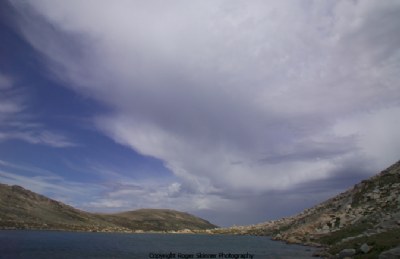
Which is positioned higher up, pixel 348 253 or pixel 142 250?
pixel 348 253

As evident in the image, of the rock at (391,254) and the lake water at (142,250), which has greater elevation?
the rock at (391,254)

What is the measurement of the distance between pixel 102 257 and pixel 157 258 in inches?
472

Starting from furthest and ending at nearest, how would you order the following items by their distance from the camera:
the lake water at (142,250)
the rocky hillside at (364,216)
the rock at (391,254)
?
1. the rocky hillside at (364,216)
2. the lake water at (142,250)
3. the rock at (391,254)

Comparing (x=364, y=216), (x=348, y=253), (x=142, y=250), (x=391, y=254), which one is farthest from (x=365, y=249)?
(x=364, y=216)

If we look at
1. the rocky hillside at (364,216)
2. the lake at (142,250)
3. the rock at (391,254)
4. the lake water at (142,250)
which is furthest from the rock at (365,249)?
the rocky hillside at (364,216)

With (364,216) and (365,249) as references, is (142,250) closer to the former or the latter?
(365,249)

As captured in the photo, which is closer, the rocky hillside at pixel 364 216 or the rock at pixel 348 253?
the rock at pixel 348 253

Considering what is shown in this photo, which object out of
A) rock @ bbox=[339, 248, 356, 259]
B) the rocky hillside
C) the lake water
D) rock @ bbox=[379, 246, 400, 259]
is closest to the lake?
the lake water

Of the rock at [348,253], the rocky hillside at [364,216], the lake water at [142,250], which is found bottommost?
the lake water at [142,250]

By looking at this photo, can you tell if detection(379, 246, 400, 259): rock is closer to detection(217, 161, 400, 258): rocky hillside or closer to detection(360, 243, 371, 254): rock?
detection(360, 243, 371, 254): rock

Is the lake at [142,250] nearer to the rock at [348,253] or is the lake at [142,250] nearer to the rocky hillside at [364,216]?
the rocky hillside at [364,216]

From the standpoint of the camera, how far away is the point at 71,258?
72812 mm

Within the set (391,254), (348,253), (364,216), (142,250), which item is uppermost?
(364,216)

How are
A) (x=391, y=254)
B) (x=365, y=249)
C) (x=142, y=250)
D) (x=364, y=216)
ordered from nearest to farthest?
1. (x=391, y=254)
2. (x=365, y=249)
3. (x=142, y=250)
4. (x=364, y=216)
